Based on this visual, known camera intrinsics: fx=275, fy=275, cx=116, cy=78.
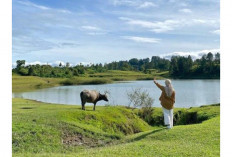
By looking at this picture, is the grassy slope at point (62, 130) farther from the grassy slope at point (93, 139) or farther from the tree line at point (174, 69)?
the tree line at point (174, 69)

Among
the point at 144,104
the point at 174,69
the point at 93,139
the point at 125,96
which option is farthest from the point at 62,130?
the point at 174,69

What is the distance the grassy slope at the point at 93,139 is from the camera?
377 inches

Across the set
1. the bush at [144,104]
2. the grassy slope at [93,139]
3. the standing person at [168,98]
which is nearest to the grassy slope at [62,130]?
the grassy slope at [93,139]

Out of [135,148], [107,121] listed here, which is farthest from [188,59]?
[135,148]

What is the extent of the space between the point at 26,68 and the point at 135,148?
85.7 metres

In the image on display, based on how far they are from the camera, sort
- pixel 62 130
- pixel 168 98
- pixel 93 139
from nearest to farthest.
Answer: pixel 168 98
pixel 62 130
pixel 93 139

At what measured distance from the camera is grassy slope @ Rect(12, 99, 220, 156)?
31.4 ft

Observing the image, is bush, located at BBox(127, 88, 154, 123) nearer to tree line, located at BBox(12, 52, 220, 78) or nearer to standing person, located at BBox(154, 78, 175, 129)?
standing person, located at BBox(154, 78, 175, 129)

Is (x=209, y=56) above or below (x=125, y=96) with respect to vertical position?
above

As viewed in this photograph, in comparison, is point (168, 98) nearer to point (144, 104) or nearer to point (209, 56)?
point (144, 104)

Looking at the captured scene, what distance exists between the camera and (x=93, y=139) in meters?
13.4

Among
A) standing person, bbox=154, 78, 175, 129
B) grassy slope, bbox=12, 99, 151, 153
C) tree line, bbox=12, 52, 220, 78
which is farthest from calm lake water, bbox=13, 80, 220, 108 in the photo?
tree line, bbox=12, 52, 220, 78
